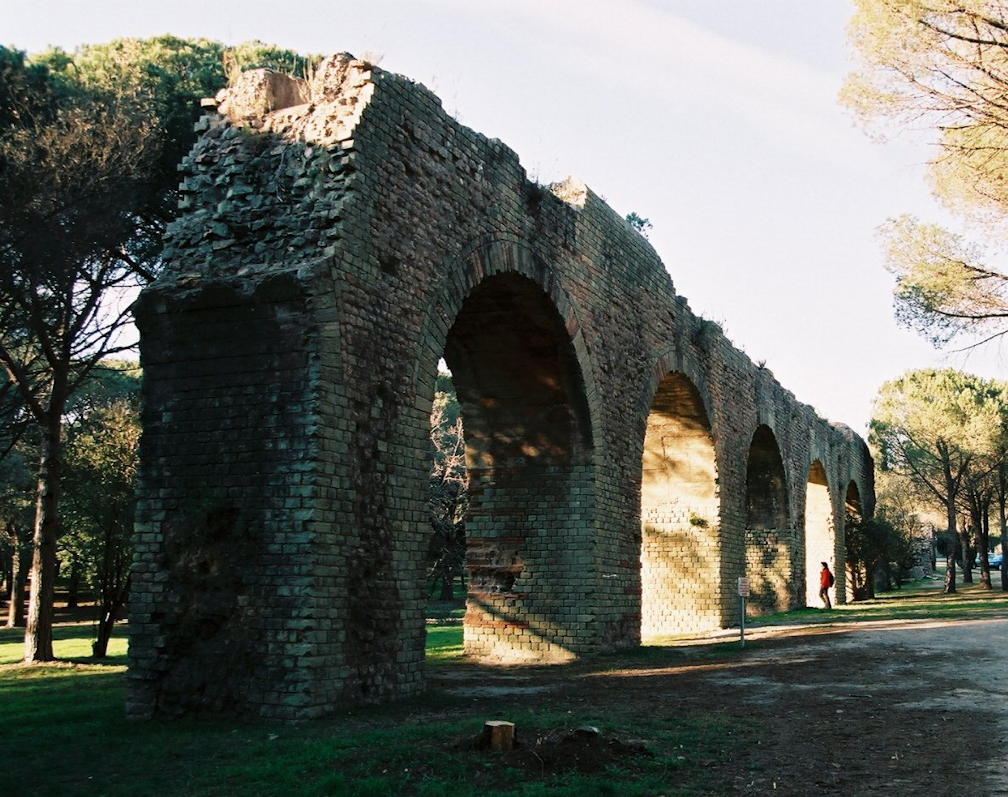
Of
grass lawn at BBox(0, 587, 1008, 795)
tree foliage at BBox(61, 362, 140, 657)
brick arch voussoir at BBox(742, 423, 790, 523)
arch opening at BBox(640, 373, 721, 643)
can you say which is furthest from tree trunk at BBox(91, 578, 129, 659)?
brick arch voussoir at BBox(742, 423, 790, 523)

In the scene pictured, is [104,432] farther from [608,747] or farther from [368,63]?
[608,747]

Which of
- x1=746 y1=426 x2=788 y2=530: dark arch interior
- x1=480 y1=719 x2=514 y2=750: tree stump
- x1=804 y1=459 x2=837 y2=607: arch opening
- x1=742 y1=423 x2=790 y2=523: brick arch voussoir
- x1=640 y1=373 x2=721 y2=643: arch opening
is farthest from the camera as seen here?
x1=804 y1=459 x2=837 y2=607: arch opening

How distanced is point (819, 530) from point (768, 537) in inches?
291

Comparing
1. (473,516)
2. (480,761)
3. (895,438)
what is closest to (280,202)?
(480,761)

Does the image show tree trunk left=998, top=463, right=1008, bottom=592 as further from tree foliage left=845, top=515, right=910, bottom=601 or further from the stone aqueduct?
the stone aqueduct

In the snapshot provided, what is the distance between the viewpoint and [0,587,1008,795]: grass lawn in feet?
17.3

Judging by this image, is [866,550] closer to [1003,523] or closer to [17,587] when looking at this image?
[1003,523]

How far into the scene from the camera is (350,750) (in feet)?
19.6

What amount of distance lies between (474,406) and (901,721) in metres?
7.36

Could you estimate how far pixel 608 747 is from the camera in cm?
582

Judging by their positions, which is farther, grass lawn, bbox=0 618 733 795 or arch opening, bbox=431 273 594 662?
arch opening, bbox=431 273 594 662

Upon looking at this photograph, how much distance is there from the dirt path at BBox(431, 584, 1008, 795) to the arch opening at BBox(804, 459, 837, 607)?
16.9 metres

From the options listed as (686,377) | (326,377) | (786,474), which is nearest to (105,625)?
(326,377)

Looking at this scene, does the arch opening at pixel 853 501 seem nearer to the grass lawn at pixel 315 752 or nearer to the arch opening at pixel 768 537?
the arch opening at pixel 768 537
